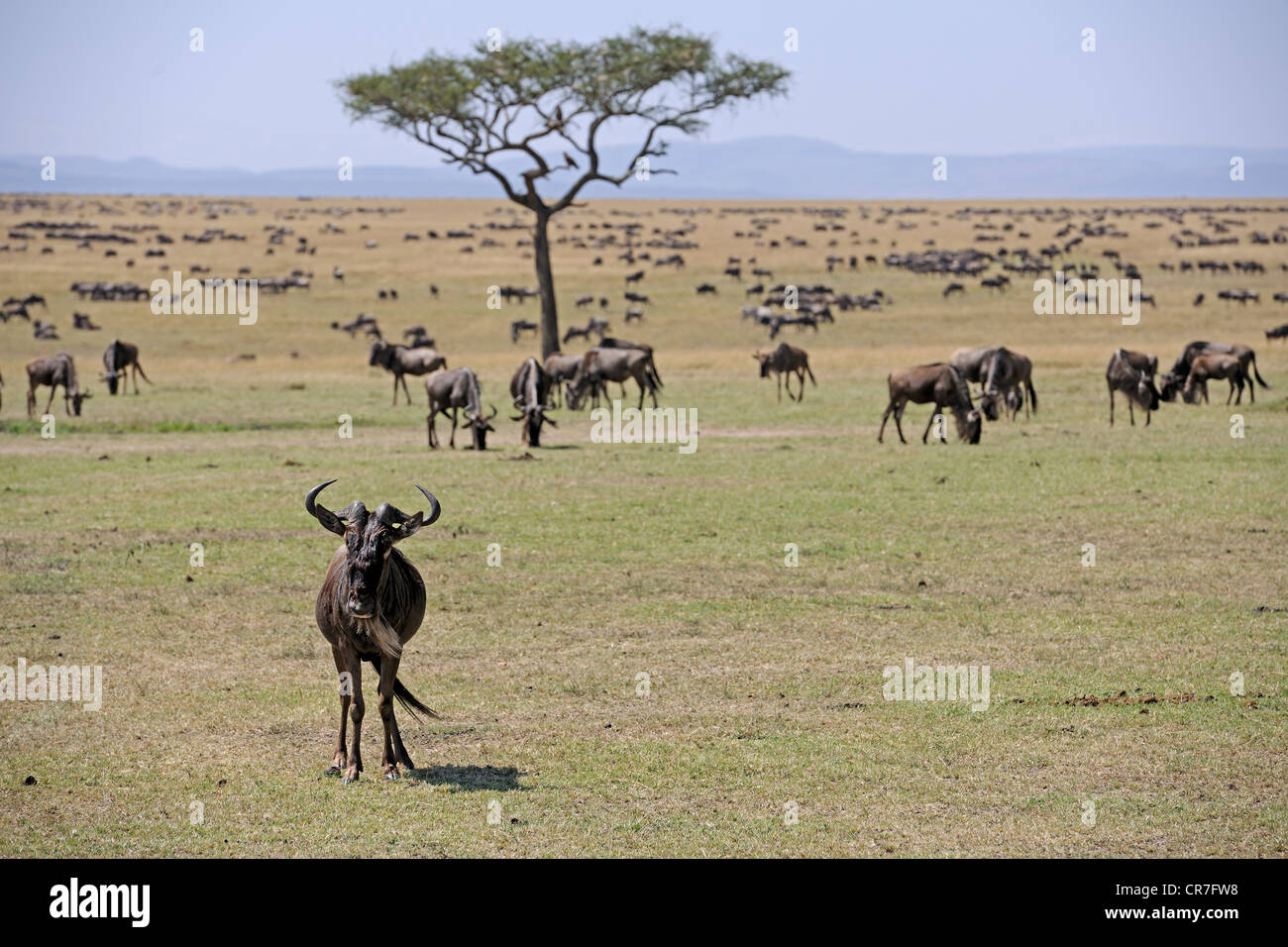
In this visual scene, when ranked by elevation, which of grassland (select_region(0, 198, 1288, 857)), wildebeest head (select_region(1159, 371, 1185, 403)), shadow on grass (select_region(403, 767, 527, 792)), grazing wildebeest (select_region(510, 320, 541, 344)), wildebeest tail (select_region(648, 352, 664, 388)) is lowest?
shadow on grass (select_region(403, 767, 527, 792))

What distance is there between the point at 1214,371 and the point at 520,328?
2905cm

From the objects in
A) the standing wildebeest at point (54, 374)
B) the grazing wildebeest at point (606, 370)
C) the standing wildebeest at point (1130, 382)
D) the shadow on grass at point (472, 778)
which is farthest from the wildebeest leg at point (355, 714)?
the standing wildebeest at point (54, 374)

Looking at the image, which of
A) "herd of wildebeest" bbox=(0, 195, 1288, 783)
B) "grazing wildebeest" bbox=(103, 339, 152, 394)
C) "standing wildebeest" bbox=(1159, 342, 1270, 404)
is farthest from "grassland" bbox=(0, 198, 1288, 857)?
"grazing wildebeest" bbox=(103, 339, 152, 394)

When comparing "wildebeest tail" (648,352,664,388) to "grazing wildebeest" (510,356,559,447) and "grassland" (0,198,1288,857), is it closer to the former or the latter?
"grassland" (0,198,1288,857)

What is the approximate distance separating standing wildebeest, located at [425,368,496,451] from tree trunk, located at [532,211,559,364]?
53.2ft

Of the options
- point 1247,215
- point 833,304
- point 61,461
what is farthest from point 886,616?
point 1247,215

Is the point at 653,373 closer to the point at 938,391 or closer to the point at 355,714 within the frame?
the point at 938,391

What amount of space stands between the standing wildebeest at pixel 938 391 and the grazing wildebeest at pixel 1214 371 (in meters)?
8.39

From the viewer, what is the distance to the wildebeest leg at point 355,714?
334 inches

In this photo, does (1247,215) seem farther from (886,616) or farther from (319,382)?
(886,616)

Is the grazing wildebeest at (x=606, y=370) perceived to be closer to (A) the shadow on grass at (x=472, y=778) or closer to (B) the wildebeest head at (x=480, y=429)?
(B) the wildebeest head at (x=480, y=429)

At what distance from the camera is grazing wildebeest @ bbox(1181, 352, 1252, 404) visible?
103 feet

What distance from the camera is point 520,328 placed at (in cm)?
5444

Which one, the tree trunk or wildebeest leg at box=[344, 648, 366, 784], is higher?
the tree trunk
